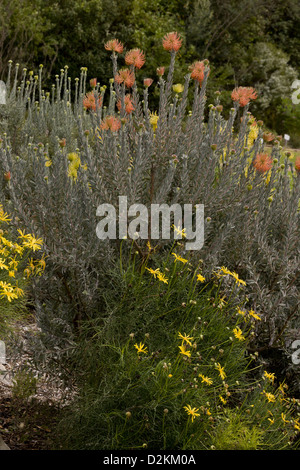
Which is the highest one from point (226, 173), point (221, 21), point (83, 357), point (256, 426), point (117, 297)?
point (221, 21)

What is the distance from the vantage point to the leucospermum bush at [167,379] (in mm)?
2107

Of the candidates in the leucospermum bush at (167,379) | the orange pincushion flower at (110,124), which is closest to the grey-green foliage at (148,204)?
the orange pincushion flower at (110,124)

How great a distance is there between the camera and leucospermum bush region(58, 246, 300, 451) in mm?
2107

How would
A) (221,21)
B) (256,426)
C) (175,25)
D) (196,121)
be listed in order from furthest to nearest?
1. (221,21)
2. (175,25)
3. (196,121)
4. (256,426)

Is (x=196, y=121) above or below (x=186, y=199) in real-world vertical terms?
above

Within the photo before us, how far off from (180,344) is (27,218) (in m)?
0.90

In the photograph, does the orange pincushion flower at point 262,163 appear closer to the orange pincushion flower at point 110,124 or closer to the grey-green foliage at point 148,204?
the grey-green foliage at point 148,204

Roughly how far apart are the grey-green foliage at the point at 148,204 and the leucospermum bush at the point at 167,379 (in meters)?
0.18

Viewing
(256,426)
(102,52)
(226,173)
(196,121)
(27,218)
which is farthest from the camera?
(102,52)

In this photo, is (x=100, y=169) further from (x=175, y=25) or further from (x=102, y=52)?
(x=175, y=25)

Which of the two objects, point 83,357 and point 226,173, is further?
point 226,173

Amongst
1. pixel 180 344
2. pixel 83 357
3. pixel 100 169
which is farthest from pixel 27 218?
pixel 180 344

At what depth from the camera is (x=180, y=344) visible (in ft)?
7.72

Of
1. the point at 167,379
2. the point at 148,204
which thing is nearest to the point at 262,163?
the point at 148,204
